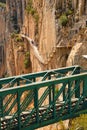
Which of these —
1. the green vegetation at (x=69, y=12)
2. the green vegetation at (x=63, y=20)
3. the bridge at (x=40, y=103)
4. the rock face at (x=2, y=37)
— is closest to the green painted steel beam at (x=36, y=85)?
the bridge at (x=40, y=103)

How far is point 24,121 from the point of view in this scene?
55.0 ft

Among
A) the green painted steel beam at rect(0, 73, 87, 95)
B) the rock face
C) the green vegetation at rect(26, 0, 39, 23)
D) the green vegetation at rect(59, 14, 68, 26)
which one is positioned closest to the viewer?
the green painted steel beam at rect(0, 73, 87, 95)

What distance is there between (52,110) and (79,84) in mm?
1965

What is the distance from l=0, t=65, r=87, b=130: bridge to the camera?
16.2 m

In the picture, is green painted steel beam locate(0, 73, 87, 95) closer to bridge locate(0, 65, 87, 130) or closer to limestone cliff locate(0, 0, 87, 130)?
bridge locate(0, 65, 87, 130)

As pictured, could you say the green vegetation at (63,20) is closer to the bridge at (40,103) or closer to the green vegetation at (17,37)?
the bridge at (40,103)

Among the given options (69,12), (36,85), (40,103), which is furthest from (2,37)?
(36,85)

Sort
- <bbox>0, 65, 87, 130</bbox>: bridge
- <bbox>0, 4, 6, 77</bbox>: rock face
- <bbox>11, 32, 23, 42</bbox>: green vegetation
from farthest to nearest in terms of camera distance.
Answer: <bbox>0, 4, 6, 77</bbox>: rock face, <bbox>11, 32, 23, 42</bbox>: green vegetation, <bbox>0, 65, 87, 130</bbox>: bridge

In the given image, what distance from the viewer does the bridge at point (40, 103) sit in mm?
16250

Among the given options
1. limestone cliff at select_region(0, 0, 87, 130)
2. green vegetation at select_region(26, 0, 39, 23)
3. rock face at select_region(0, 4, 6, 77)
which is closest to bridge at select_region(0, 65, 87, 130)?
limestone cliff at select_region(0, 0, 87, 130)

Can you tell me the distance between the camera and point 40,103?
17297 mm

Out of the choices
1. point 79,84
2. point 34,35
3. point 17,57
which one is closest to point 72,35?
point 79,84

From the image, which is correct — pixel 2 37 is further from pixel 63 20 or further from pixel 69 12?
pixel 63 20

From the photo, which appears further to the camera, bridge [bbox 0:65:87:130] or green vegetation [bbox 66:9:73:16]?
green vegetation [bbox 66:9:73:16]
